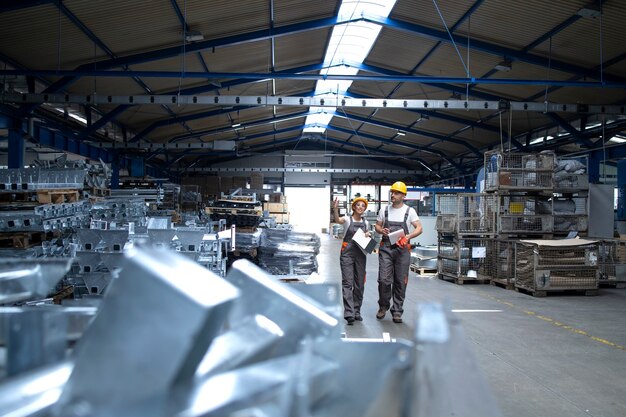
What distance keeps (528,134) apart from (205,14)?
12903mm

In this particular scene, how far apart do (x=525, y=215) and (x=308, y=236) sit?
195 inches

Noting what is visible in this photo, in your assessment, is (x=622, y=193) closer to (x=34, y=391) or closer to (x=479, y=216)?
(x=479, y=216)

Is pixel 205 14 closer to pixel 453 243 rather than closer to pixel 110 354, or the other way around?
pixel 453 243

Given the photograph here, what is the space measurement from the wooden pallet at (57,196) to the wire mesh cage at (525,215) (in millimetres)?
7986

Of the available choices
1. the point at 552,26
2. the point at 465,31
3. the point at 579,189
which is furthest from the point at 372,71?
the point at 579,189

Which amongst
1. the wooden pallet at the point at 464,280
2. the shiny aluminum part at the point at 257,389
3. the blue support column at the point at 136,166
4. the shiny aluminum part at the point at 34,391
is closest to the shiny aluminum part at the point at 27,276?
the shiny aluminum part at the point at 34,391

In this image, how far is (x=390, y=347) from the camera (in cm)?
96

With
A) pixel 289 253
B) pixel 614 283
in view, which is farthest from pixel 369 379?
pixel 614 283

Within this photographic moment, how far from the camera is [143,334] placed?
2.40 feet

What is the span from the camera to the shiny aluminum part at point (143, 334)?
0.72 m

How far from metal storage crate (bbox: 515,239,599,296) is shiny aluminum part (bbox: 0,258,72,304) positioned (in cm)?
875

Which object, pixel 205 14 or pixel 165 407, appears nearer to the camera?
pixel 165 407

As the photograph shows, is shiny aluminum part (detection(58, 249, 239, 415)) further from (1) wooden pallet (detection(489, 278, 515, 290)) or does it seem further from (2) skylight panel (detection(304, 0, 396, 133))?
(2) skylight panel (detection(304, 0, 396, 133))

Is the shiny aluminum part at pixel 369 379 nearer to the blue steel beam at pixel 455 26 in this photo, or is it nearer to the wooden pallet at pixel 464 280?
the blue steel beam at pixel 455 26
